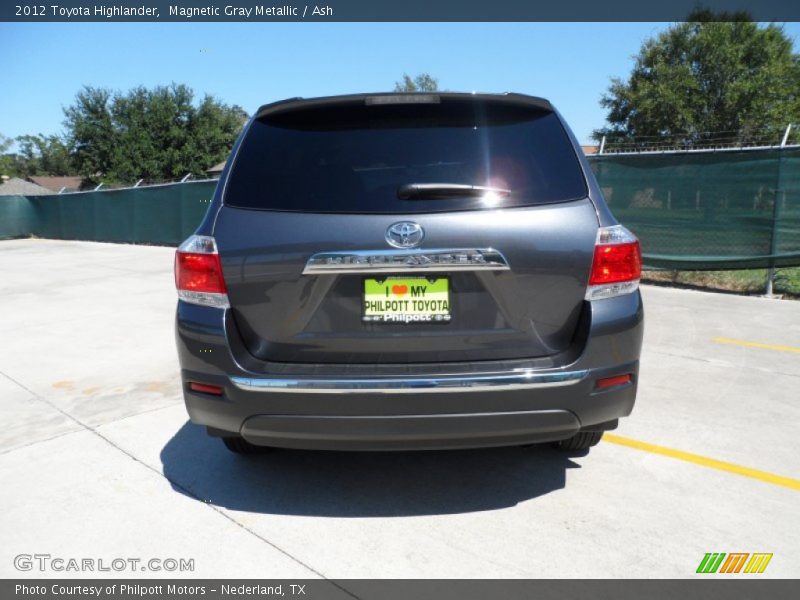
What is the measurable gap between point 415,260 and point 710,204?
7.64 meters

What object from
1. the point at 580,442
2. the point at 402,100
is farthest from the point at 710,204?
the point at 402,100

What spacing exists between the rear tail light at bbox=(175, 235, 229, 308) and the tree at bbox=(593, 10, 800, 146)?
3888 centimetres

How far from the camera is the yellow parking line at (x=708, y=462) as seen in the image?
3182 mm

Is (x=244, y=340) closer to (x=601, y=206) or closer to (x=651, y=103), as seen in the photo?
(x=601, y=206)

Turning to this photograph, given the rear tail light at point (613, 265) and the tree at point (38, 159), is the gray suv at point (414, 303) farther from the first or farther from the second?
the tree at point (38, 159)

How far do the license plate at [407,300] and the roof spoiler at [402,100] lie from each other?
0.84m

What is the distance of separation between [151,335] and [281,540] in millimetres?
4602

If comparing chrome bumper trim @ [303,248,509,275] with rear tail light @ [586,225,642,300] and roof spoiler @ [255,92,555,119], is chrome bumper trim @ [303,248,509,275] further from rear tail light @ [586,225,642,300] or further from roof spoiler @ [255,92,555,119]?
roof spoiler @ [255,92,555,119]

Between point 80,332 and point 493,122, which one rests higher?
point 493,122

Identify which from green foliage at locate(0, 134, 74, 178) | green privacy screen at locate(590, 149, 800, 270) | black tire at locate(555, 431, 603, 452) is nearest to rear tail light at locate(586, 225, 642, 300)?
black tire at locate(555, 431, 603, 452)

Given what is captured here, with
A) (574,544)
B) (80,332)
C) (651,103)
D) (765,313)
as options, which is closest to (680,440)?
(574,544)

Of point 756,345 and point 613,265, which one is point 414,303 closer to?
point 613,265

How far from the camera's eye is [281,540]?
8.93 ft
